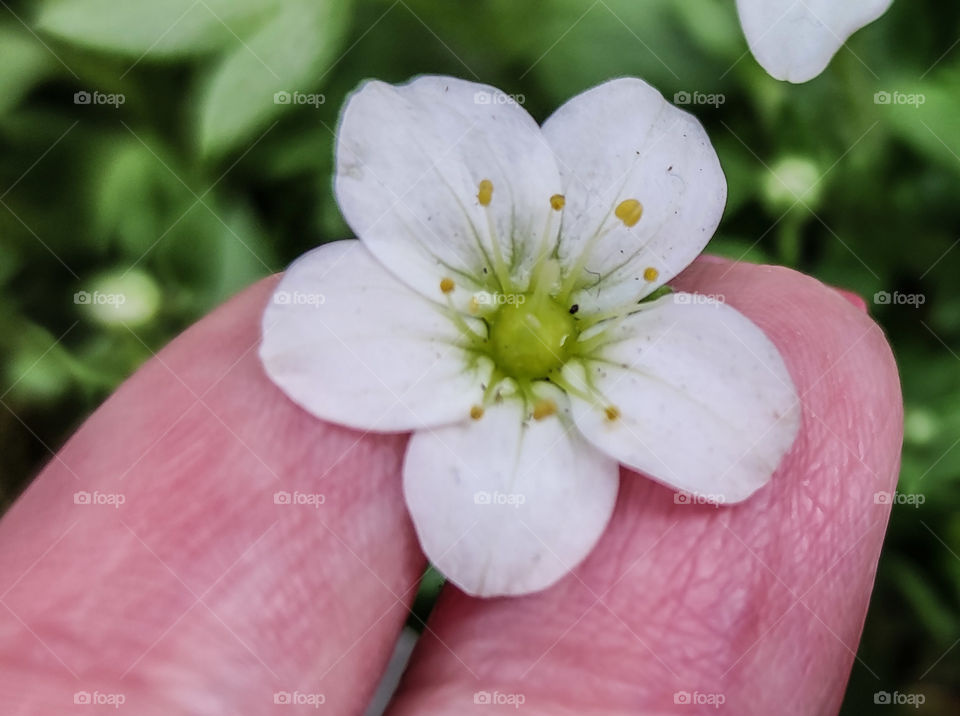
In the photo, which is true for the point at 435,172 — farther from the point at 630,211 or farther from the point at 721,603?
the point at 721,603

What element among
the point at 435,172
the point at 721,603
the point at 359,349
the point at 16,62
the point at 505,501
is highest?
the point at 16,62

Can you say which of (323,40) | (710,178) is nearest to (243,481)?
(710,178)

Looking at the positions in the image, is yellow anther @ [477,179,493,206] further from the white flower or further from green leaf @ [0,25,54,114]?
green leaf @ [0,25,54,114]

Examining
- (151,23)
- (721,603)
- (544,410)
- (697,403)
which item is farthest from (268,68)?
(721,603)

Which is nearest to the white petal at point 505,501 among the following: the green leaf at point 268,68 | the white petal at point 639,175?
the white petal at point 639,175

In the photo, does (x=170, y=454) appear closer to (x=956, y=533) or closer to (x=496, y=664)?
(x=496, y=664)

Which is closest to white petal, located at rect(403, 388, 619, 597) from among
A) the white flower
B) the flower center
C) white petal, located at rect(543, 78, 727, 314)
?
the white flower
